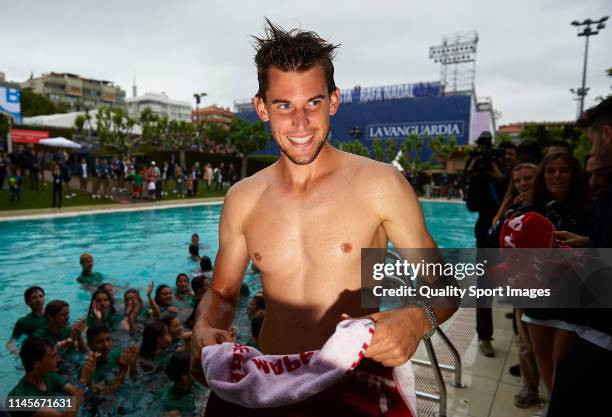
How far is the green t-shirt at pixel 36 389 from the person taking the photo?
3.23 metres

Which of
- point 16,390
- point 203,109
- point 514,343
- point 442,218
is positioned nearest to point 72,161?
point 442,218

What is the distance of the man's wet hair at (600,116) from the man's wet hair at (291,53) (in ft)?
4.55

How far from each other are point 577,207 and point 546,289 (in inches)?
38.1

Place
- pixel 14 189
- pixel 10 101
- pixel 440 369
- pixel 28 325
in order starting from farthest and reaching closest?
pixel 10 101 < pixel 14 189 < pixel 28 325 < pixel 440 369

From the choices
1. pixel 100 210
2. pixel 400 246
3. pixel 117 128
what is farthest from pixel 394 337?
pixel 117 128

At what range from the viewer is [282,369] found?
118 centimetres

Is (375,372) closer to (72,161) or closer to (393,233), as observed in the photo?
(393,233)

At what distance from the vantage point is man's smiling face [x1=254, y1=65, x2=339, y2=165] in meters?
1.75

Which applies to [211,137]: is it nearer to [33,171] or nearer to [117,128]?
[117,128]

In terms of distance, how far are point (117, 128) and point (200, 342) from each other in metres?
36.9

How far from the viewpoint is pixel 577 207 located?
292cm

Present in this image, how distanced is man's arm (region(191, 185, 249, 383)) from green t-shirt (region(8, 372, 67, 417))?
2.44 metres

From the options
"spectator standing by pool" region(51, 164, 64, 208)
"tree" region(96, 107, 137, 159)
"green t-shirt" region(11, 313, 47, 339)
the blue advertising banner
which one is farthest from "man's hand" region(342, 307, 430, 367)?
"tree" region(96, 107, 137, 159)

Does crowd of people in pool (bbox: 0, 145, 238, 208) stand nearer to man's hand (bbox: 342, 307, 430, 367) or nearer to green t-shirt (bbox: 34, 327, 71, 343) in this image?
green t-shirt (bbox: 34, 327, 71, 343)
